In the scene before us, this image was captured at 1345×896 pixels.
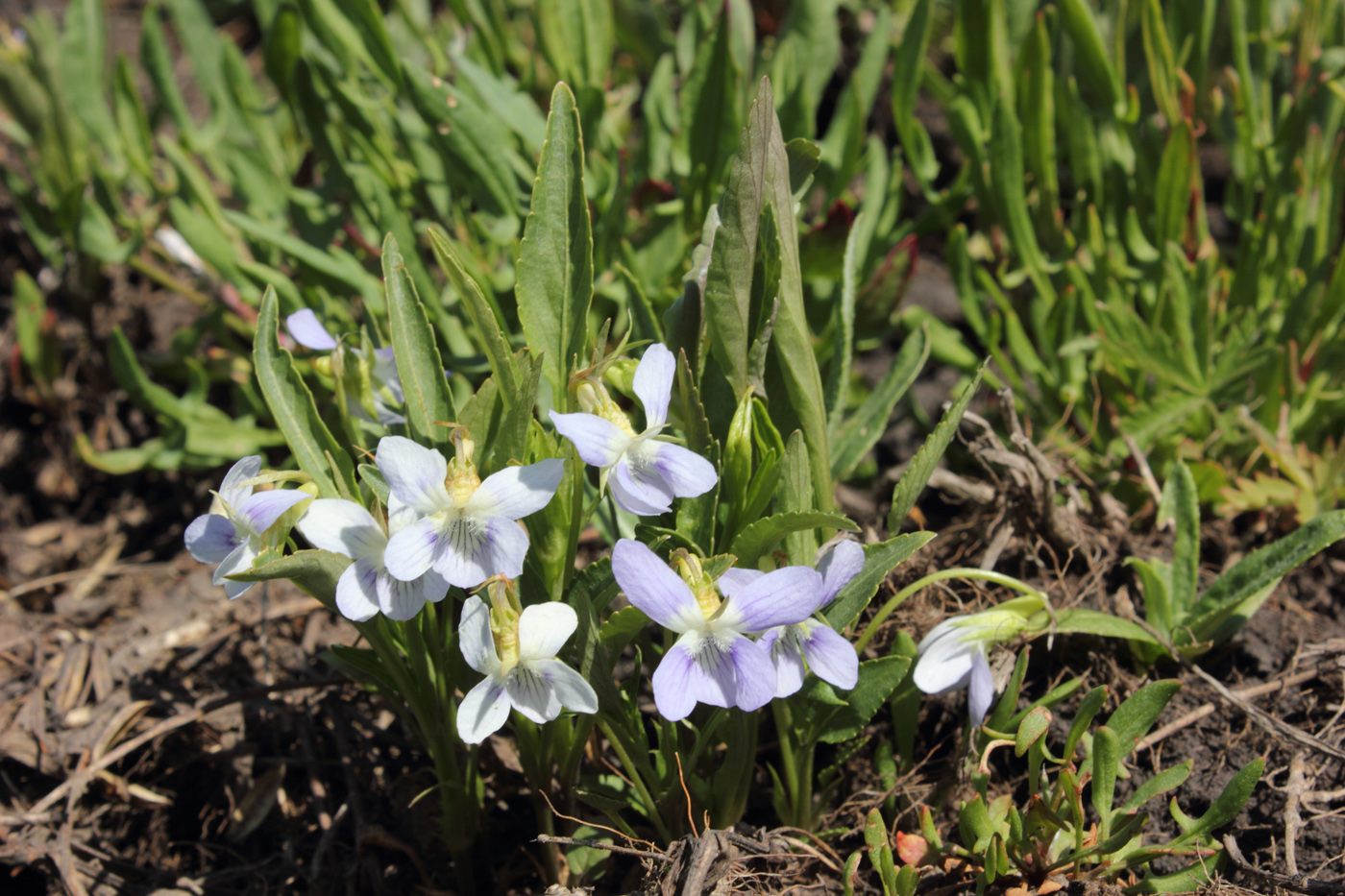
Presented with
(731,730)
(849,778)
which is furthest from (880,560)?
(849,778)

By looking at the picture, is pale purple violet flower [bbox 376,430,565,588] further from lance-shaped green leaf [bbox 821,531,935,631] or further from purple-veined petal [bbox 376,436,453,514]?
lance-shaped green leaf [bbox 821,531,935,631]

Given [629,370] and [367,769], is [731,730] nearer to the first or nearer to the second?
[629,370]

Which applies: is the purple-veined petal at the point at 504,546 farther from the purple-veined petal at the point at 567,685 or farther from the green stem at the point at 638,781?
the green stem at the point at 638,781

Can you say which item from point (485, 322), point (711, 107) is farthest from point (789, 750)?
point (711, 107)

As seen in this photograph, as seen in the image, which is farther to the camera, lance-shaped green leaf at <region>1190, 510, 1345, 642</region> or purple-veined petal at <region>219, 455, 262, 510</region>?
lance-shaped green leaf at <region>1190, 510, 1345, 642</region>

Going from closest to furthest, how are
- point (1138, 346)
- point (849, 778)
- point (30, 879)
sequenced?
point (849, 778)
point (30, 879)
point (1138, 346)

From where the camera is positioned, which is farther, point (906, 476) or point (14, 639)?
point (14, 639)

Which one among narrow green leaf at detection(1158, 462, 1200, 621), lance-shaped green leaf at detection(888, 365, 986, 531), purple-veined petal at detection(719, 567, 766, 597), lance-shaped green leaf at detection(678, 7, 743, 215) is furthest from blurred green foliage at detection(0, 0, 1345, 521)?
purple-veined petal at detection(719, 567, 766, 597)
